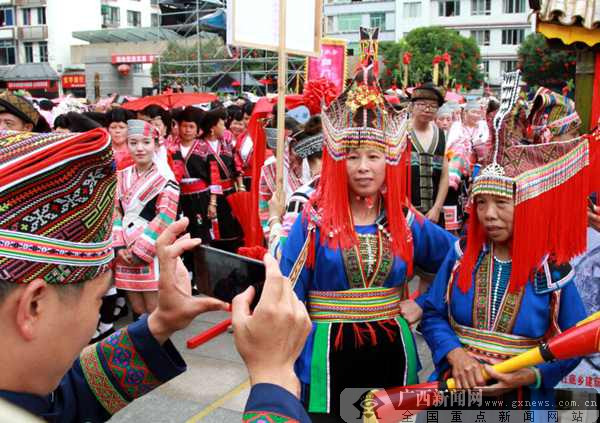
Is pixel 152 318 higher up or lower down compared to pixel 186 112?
lower down

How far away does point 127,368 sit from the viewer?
63.9 inches

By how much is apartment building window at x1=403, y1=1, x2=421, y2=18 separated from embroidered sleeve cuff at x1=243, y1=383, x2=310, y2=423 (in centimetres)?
5975

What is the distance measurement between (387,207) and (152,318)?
1.42 meters

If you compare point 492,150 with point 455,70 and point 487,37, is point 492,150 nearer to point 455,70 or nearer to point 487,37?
point 455,70

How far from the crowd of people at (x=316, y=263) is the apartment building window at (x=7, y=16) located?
4791cm

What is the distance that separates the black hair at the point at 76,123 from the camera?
4133mm

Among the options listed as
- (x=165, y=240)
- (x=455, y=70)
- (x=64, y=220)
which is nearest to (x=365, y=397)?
(x=165, y=240)

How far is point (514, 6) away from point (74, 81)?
3669 centimetres

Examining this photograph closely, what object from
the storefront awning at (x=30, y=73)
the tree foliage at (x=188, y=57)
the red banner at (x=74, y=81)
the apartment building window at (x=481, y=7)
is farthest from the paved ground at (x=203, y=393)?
the apartment building window at (x=481, y=7)

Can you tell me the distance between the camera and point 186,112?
684 centimetres

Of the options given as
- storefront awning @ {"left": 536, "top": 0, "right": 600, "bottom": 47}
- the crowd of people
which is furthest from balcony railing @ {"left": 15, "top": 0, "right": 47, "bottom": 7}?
storefront awning @ {"left": 536, "top": 0, "right": 600, "bottom": 47}

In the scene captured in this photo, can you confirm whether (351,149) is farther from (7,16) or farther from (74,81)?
(7,16)

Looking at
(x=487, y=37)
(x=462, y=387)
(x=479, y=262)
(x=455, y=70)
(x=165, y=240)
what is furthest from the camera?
(x=487, y=37)

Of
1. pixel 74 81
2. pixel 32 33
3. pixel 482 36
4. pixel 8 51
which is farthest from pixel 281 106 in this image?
pixel 482 36
